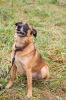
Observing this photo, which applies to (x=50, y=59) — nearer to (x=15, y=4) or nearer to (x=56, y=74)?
(x=56, y=74)

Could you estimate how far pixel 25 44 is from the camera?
10.6ft

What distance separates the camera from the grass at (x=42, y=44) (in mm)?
3467

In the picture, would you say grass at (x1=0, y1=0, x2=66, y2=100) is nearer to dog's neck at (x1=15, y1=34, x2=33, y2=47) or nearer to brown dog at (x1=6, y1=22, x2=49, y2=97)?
brown dog at (x1=6, y1=22, x2=49, y2=97)

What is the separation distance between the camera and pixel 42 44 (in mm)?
5621

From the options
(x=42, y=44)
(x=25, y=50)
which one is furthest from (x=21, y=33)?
(x=42, y=44)

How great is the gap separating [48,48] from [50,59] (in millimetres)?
508

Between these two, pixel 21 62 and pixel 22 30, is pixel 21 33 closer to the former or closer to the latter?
pixel 22 30

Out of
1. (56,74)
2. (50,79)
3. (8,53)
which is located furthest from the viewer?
(8,53)

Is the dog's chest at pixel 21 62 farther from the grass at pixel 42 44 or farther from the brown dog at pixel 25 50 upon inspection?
the grass at pixel 42 44

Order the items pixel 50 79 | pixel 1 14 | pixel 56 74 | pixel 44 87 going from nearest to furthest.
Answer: pixel 44 87 → pixel 50 79 → pixel 56 74 → pixel 1 14

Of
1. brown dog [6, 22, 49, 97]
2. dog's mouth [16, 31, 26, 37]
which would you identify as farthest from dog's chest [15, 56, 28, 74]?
dog's mouth [16, 31, 26, 37]

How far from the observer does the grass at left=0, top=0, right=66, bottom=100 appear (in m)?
3.47

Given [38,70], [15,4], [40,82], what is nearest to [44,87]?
[40,82]

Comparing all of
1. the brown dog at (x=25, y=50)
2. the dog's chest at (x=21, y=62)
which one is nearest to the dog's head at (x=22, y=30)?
the brown dog at (x=25, y=50)
